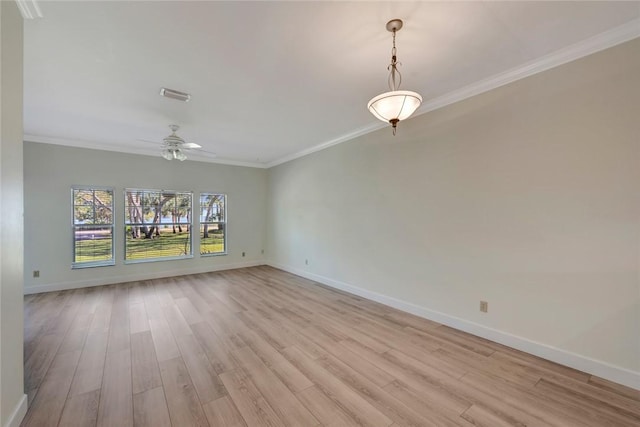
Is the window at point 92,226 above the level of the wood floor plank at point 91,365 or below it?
above

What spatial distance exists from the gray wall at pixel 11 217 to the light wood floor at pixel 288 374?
335 mm

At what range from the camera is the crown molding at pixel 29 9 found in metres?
1.62

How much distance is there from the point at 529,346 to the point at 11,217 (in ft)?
13.9

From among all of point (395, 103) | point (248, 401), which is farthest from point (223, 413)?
point (395, 103)

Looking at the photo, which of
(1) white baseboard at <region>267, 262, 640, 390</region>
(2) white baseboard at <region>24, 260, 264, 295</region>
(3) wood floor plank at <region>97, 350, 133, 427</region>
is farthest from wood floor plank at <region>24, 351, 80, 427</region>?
(1) white baseboard at <region>267, 262, 640, 390</region>

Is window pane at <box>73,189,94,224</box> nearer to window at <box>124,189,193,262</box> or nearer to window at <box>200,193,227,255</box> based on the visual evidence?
window at <box>124,189,193,262</box>

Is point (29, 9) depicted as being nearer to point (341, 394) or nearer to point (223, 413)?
point (223, 413)

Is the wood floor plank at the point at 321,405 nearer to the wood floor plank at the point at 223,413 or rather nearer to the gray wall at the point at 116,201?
the wood floor plank at the point at 223,413

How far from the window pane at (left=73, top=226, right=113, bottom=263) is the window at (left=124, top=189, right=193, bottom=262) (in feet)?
0.99

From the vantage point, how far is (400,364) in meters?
2.36

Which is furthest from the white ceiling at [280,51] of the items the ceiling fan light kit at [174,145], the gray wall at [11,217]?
the gray wall at [11,217]

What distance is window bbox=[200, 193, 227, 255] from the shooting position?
6238 mm

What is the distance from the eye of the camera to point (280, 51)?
86.6 inches

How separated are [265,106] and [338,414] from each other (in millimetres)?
3306
